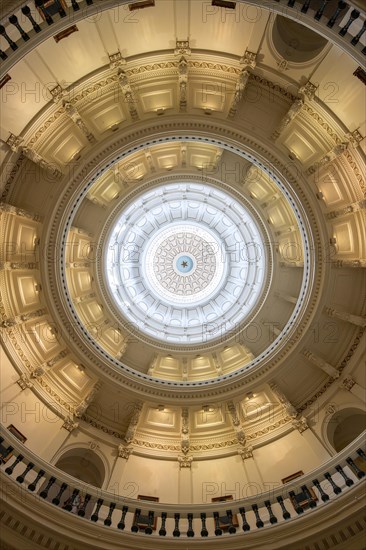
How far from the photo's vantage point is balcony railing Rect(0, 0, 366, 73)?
898 cm

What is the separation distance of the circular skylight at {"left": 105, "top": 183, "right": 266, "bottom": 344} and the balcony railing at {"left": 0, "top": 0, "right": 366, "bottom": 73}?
9.28m

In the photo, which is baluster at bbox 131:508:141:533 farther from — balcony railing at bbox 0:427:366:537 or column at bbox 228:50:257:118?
column at bbox 228:50:257:118

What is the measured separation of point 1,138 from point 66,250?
5432 mm

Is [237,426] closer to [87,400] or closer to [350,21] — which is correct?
[87,400]

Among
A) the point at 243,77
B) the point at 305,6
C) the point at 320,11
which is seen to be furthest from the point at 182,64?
the point at 320,11

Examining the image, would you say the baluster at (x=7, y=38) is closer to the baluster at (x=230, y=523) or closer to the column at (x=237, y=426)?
the baluster at (x=230, y=523)

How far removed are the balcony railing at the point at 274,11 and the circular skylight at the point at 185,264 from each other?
928 cm

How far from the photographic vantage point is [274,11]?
9320 mm

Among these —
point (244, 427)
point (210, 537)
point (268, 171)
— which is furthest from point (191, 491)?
point (268, 171)

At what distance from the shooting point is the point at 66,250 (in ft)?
57.6

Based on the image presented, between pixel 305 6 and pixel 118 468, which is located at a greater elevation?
pixel 305 6

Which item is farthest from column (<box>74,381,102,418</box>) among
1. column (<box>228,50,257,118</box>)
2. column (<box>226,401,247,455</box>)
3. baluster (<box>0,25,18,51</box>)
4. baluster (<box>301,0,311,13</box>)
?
baluster (<box>301,0,311,13</box>)

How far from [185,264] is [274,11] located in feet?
52.8

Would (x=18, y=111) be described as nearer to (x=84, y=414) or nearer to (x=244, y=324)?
(x=84, y=414)
